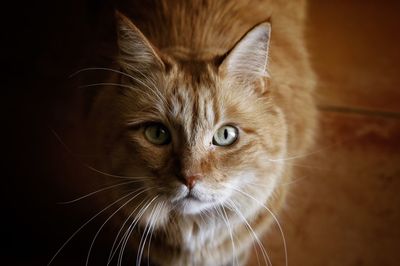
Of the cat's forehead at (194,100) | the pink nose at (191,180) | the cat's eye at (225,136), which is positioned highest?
the cat's forehead at (194,100)

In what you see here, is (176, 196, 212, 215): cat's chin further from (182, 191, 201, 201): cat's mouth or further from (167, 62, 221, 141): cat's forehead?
(167, 62, 221, 141): cat's forehead

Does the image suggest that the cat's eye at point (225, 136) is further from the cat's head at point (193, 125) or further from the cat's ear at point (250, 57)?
the cat's ear at point (250, 57)

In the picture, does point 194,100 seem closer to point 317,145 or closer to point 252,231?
point 252,231

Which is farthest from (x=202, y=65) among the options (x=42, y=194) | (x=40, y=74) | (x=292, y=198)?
(x=40, y=74)

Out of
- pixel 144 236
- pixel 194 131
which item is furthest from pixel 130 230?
pixel 194 131

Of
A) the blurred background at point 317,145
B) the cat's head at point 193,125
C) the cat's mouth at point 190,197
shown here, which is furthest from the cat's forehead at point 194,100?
the blurred background at point 317,145

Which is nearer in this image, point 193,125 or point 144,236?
point 193,125
